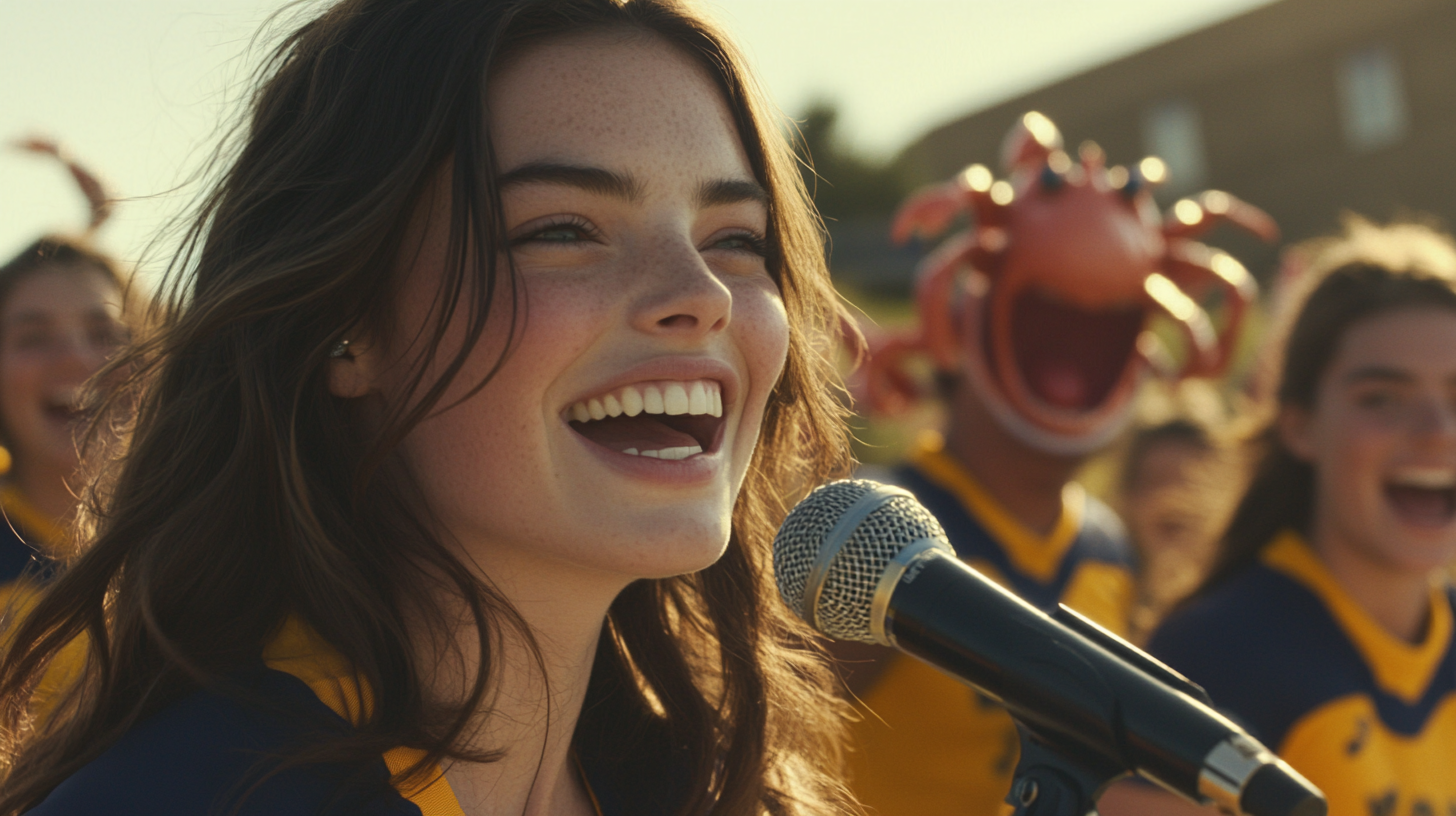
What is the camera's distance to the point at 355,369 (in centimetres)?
165

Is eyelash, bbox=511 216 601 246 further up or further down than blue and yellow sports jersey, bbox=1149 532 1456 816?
further up

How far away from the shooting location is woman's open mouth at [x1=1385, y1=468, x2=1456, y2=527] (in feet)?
10.5

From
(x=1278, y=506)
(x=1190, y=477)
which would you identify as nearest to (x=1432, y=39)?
(x=1190, y=477)

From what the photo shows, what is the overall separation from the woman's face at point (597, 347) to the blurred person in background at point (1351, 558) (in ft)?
5.62

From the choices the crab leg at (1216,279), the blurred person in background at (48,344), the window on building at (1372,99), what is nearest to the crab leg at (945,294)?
the crab leg at (1216,279)

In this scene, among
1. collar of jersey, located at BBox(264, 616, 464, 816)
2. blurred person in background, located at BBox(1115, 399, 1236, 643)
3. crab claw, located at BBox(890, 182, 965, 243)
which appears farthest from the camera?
blurred person in background, located at BBox(1115, 399, 1236, 643)

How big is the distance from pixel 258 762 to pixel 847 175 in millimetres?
23115

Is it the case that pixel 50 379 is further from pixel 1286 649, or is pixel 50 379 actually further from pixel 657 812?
pixel 1286 649

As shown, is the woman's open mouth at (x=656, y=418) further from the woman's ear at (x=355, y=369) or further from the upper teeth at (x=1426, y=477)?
the upper teeth at (x=1426, y=477)

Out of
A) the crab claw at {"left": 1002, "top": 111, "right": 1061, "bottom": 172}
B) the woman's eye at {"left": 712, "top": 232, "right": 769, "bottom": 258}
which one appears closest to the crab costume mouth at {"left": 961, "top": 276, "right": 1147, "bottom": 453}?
the crab claw at {"left": 1002, "top": 111, "right": 1061, "bottom": 172}

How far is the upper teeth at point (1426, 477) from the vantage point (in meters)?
3.19

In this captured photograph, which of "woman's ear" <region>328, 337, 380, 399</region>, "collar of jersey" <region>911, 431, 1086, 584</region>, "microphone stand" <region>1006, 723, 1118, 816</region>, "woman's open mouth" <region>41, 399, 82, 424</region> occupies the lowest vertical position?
"woman's open mouth" <region>41, 399, 82, 424</region>

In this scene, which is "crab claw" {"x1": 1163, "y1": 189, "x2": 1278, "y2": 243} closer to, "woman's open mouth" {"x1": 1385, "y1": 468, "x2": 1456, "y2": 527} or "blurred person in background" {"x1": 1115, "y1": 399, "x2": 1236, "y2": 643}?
"blurred person in background" {"x1": 1115, "y1": 399, "x2": 1236, "y2": 643}

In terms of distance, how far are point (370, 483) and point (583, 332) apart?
0.37 metres
